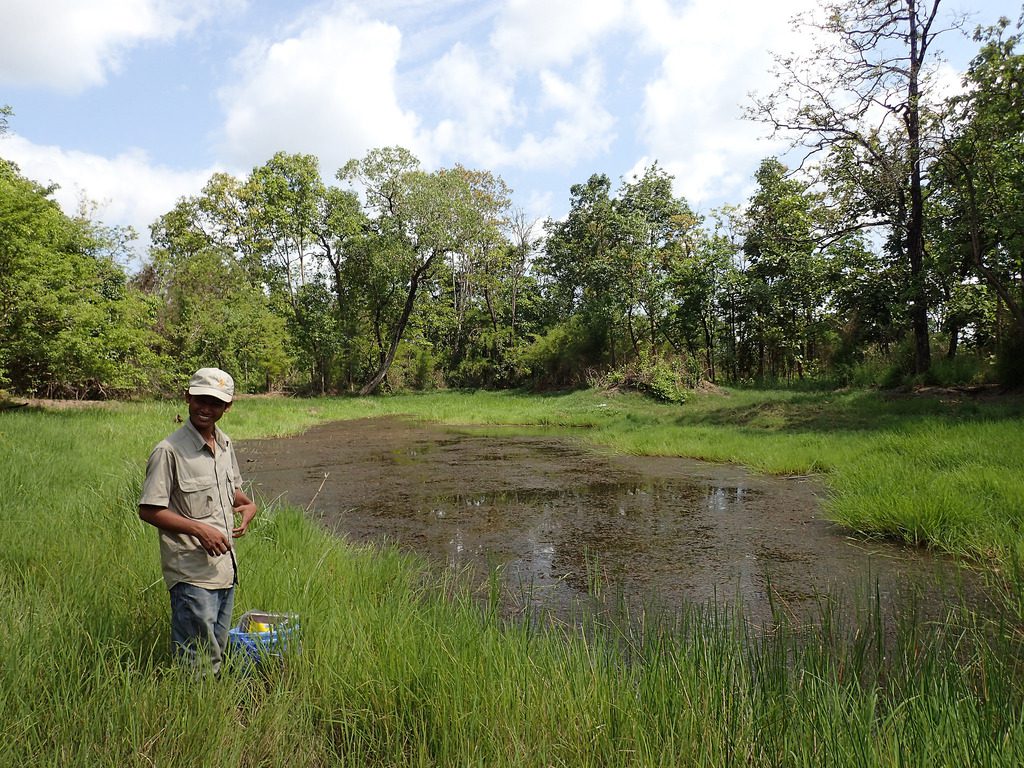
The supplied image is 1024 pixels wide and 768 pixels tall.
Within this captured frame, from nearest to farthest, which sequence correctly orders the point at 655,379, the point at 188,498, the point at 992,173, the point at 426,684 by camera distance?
the point at 426,684
the point at 188,498
the point at 992,173
the point at 655,379

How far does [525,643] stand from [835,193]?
16.1m

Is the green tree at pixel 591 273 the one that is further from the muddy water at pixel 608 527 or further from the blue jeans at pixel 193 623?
the blue jeans at pixel 193 623

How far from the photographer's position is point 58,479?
639cm

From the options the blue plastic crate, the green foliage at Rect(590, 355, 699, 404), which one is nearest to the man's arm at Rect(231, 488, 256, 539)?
the blue plastic crate

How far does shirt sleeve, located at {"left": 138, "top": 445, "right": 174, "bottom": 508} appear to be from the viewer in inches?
95.2

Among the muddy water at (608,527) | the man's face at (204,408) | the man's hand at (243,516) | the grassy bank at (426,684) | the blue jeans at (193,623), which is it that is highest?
the man's face at (204,408)

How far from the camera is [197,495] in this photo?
2551 mm

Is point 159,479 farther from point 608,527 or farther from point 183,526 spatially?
point 608,527

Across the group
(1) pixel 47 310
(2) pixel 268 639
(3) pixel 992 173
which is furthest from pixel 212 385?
(3) pixel 992 173

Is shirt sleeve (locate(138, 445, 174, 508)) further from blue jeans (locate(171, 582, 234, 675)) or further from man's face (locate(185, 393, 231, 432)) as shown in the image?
blue jeans (locate(171, 582, 234, 675))

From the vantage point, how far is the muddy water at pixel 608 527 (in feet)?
14.2

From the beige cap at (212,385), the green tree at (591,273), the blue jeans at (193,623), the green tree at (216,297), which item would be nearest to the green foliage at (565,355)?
the green tree at (591,273)

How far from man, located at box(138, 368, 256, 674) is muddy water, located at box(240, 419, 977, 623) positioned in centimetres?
167

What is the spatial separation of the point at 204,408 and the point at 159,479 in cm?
33
